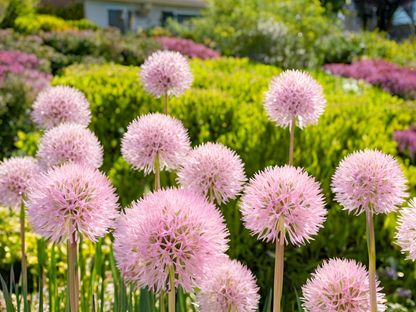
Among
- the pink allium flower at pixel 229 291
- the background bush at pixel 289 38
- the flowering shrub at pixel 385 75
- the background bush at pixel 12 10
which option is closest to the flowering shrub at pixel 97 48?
the background bush at pixel 12 10

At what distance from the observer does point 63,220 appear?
1.14 meters

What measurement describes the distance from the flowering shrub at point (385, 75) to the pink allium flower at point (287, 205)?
892 cm

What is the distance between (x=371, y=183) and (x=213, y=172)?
510 mm

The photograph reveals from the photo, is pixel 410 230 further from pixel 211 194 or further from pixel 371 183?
pixel 211 194

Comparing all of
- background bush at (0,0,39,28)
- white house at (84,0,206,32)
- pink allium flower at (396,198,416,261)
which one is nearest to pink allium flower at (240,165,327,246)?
pink allium flower at (396,198,416,261)

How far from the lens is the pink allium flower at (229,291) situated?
4.48ft

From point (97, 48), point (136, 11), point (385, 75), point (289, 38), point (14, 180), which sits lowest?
point (14, 180)

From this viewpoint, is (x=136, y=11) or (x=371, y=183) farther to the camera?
(x=136, y=11)

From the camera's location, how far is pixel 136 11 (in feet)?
98.2

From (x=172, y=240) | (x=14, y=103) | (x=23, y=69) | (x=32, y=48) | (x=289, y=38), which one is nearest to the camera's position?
(x=172, y=240)

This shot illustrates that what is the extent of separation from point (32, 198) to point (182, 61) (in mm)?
1032

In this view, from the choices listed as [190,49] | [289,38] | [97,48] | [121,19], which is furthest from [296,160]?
[121,19]

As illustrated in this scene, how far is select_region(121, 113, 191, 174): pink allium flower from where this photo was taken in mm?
1554

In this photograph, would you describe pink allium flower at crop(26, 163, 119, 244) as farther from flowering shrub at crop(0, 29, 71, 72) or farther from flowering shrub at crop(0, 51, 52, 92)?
flowering shrub at crop(0, 29, 71, 72)
